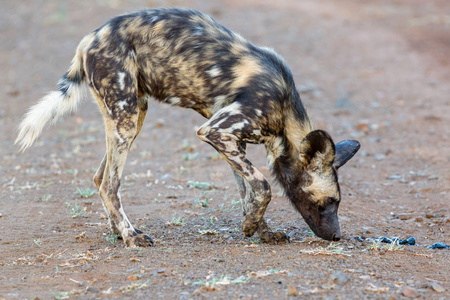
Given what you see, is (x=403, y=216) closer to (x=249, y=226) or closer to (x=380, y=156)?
(x=249, y=226)

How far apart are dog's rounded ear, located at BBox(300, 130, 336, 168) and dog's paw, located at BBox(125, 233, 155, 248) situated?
125 centimetres

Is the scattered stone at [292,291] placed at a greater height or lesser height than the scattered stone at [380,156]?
greater

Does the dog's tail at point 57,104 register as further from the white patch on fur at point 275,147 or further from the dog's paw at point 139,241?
the white patch on fur at point 275,147

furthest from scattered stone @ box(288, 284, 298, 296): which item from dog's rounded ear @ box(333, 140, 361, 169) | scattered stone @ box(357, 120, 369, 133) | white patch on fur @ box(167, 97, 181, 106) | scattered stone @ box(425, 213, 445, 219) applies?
scattered stone @ box(357, 120, 369, 133)

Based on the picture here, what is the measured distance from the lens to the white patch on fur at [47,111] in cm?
474

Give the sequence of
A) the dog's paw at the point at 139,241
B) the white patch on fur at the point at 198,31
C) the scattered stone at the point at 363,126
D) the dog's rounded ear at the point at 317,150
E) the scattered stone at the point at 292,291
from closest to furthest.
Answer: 1. the scattered stone at the point at 292,291
2. the dog's rounded ear at the point at 317,150
3. the dog's paw at the point at 139,241
4. the white patch on fur at the point at 198,31
5. the scattered stone at the point at 363,126

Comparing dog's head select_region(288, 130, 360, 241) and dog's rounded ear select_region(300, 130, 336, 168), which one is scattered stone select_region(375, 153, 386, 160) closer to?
dog's head select_region(288, 130, 360, 241)

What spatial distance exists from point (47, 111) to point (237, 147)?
155 cm

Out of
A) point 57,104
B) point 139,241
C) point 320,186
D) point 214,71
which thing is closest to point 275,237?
point 320,186

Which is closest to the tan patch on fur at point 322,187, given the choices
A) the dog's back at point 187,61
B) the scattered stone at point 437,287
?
the dog's back at point 187,61

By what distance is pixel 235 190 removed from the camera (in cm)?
582

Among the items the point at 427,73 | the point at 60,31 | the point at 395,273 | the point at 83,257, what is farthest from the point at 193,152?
the point at 60,31

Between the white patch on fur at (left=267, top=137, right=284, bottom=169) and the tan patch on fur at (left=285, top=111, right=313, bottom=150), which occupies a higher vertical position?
the tan patch on fur at (left=285, top=111, right=313, bottom=150)

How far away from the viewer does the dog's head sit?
14.3 ft
